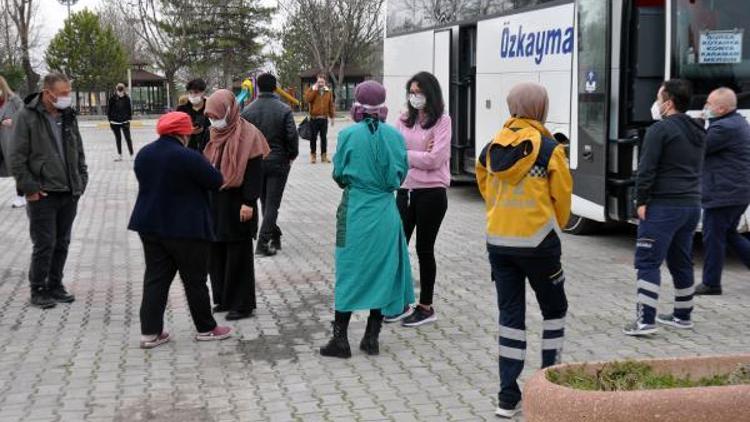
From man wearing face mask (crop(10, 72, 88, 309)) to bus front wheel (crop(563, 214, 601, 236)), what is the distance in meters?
5.91

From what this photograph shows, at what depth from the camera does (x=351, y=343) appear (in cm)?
669

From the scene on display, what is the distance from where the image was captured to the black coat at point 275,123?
9.62 m

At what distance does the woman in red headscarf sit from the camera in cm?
710

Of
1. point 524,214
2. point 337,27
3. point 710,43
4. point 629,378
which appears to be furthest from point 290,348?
point 337,27

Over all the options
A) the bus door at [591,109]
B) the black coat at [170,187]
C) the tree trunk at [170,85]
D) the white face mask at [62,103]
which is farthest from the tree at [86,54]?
the black coat at [170,187]

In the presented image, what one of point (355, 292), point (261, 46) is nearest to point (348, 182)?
point (355, 292)

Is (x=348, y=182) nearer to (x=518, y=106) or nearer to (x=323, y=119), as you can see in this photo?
(x=518, y=106)

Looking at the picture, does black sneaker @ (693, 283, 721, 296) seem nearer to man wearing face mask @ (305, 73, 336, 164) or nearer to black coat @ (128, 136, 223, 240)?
black coat @ (128, 136, 223, 240)

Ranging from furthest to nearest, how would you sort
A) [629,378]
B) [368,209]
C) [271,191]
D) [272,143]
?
[271,191] < [272,143] < [368,209] < [629,378]

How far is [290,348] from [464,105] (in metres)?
9.29

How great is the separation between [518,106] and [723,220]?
146 inches

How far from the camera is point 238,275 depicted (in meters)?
7.30

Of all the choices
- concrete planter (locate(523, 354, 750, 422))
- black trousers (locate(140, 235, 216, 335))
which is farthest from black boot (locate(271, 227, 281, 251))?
concrete planter (locate(523, 354, 750, 422))

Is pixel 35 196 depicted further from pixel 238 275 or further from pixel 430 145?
pixel 430 145
